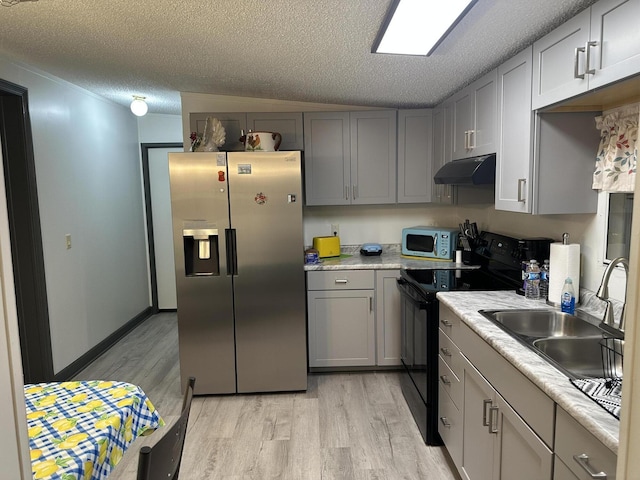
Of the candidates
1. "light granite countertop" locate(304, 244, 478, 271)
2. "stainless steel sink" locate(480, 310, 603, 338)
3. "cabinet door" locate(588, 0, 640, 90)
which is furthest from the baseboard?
"cabinet door" locate(588, 0, 640, 90)

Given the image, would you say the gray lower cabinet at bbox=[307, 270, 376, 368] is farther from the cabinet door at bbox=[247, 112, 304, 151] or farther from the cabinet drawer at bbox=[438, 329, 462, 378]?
the cabinet door at bbox=[247, 112, 304, 151]

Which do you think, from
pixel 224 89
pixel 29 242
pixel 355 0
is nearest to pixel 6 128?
pixel 29 242

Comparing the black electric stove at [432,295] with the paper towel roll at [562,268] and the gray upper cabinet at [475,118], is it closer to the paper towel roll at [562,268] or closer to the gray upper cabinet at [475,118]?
the paper towel roll at [562,268]

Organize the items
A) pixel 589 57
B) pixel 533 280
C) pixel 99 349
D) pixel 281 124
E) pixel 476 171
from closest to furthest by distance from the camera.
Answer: pixel 589 57, pixel 533 280, pixel 476 171, pixel 281 124, pixel 99 349

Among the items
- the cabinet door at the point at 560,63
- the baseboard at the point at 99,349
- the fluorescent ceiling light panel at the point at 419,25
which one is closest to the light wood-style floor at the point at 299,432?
the baseboard at the point at 99,349

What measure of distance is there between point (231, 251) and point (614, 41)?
237cm

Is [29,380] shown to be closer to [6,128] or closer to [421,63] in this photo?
[6,128]

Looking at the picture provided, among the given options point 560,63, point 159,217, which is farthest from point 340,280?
point 159,217

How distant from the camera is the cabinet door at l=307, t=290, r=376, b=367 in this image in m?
3.32

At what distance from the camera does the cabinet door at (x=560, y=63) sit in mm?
1563

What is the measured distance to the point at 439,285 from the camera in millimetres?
2557

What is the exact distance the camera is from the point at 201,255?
3.03 metres

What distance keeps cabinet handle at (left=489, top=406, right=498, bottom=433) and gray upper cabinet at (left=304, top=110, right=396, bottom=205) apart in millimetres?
2204

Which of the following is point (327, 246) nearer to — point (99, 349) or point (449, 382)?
→ point (449, 382)
